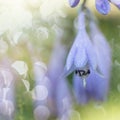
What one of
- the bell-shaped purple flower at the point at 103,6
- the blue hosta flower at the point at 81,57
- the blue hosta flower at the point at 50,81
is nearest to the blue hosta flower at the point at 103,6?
the bell-shaped purple flower at the point at 103,6

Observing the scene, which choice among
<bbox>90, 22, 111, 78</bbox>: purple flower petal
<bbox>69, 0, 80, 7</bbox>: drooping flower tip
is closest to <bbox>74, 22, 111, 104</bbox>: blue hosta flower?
<bbox>90, 22, 111, 78</bbox>: purple flower petal

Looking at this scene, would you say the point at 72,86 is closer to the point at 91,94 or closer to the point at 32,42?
the point at 91,94

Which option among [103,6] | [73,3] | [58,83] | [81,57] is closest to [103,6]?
[103,6]

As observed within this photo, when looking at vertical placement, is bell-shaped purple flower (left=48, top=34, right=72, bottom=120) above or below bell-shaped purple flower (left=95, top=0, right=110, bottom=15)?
below

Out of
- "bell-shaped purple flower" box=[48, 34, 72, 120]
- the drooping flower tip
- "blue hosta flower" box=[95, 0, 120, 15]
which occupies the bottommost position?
"bell-shaped purple flower" box=[48, 34, 72, 120]

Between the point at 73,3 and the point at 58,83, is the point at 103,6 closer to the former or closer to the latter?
the point at 73,3

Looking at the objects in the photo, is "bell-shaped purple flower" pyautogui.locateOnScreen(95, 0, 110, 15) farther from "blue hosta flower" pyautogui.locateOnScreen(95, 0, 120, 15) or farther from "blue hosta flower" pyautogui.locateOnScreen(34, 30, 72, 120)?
"blue hosta flower" pyautogui.locateOnScreen(34, 30, 72, 120)
